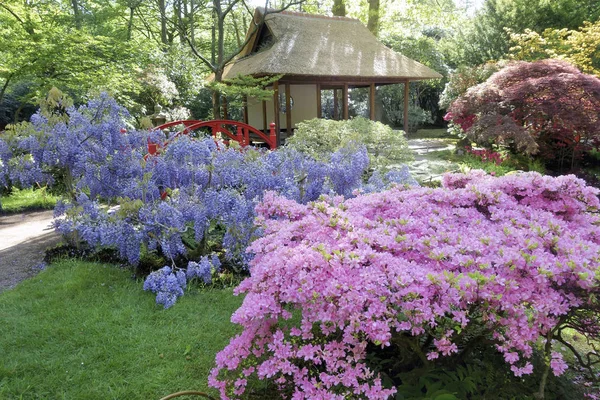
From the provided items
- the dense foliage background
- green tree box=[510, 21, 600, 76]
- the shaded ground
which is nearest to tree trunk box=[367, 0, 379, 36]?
the dense foliage background

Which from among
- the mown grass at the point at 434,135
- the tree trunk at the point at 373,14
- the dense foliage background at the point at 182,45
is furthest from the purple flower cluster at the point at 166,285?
the tree trunk at the point at 373,14

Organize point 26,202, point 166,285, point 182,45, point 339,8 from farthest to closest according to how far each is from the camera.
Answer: point 339,8
point 182,45
point 26,202
point 166,285

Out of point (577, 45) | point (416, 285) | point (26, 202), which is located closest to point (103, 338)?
point (416, 285)

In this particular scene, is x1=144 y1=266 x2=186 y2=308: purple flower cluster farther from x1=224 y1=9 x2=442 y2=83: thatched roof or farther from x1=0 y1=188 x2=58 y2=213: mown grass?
x1=224 y1=9 x2=442 y2=83: thatched roof

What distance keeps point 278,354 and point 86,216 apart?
3268mm

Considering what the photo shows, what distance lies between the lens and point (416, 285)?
1700 mm

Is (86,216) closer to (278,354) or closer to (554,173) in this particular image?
(278,354)

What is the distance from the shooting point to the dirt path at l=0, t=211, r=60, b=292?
15.5 ft

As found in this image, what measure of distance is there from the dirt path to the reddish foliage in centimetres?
819

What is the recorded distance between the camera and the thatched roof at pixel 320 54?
1170 cm

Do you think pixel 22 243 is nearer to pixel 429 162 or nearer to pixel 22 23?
pixel 22 23

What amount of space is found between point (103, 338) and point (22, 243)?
3.59 meters

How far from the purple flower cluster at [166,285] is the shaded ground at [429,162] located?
439 centimetres

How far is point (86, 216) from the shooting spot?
436 cm
